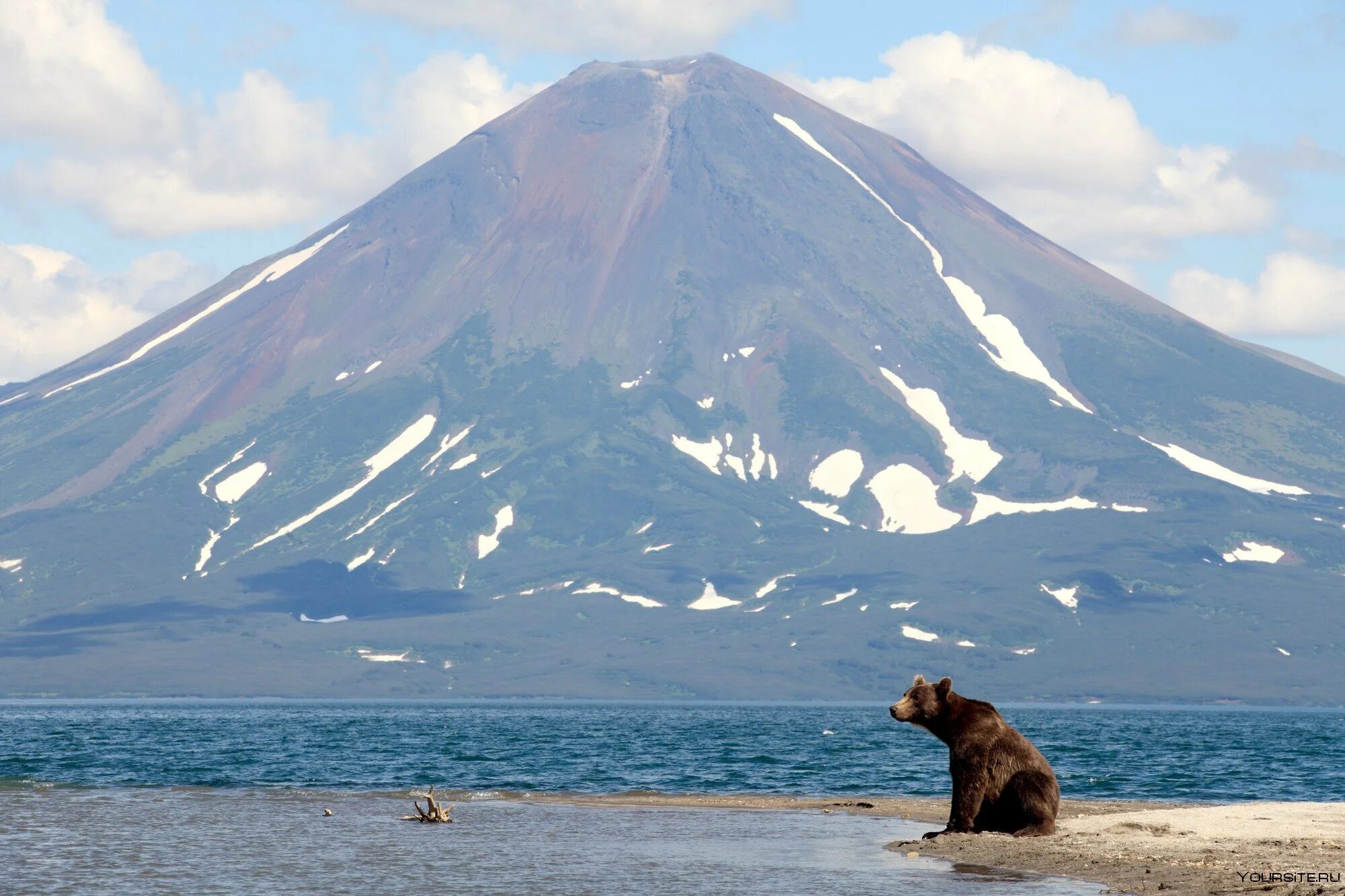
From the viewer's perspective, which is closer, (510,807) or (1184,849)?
(1184,849)

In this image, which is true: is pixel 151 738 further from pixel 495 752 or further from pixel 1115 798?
pixel 1115 798

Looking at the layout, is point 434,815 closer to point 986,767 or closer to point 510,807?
point 510,807

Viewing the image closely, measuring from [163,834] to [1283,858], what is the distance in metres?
23.6

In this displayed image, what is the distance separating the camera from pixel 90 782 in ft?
206

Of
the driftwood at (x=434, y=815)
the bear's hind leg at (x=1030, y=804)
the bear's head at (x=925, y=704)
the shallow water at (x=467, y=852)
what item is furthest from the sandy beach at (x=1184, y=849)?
the driftwood at (x=434, y=815)

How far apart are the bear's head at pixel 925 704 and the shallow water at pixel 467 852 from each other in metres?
2.88

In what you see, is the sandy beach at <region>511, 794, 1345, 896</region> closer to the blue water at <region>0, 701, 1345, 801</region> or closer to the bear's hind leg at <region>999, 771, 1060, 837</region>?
Answer: the bear's hind leg at <region>999, 771, 1060, 837</region>

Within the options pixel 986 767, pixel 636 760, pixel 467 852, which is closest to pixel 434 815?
pixel 467 852

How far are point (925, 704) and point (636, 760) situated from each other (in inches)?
1851

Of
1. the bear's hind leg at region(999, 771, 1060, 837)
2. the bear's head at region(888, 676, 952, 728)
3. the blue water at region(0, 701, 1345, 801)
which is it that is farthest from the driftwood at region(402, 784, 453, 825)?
the blue water at region(0, 701, 1345, 801)

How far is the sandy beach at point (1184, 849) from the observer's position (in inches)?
1214

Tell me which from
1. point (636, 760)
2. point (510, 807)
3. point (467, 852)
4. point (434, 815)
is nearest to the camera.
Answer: point (467, 852)

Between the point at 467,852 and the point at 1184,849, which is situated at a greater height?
the point at 1184,849

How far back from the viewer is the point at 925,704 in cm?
3788
